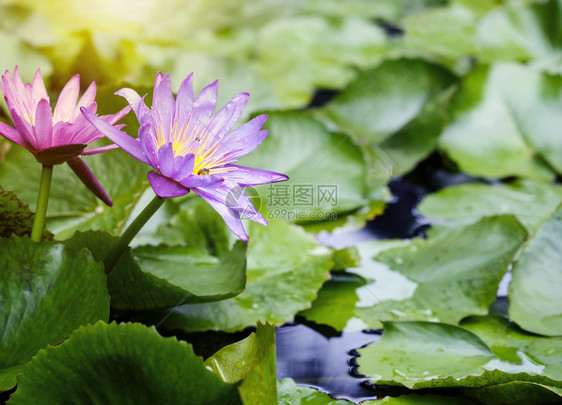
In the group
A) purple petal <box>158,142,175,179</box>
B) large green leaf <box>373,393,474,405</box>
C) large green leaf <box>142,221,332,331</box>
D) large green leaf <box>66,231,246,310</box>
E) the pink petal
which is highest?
the pink petal

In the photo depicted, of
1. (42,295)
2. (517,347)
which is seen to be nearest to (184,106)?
(42,295)

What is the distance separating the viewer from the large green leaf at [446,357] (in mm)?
874

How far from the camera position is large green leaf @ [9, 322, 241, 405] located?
685mm

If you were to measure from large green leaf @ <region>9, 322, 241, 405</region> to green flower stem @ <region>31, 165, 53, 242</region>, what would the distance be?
0.65 feet

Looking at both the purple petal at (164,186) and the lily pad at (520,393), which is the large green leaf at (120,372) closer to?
the purple petal at (164,186)

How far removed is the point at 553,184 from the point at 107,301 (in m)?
1.33

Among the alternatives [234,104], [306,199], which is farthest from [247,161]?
[234,104]

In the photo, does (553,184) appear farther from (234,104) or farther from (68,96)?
(68,96)

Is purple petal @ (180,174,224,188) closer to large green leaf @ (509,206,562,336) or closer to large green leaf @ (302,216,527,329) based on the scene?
large green leaf @ (302,216,527,329)

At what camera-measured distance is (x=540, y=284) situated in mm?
1054

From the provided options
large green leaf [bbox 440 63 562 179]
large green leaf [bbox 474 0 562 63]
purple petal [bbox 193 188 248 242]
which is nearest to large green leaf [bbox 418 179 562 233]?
large green leaf [bbox 440 63 562 179]

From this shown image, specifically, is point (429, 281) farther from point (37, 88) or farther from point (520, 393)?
point (37, 88)

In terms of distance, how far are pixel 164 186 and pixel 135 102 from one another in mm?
124

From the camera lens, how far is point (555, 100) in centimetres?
167
